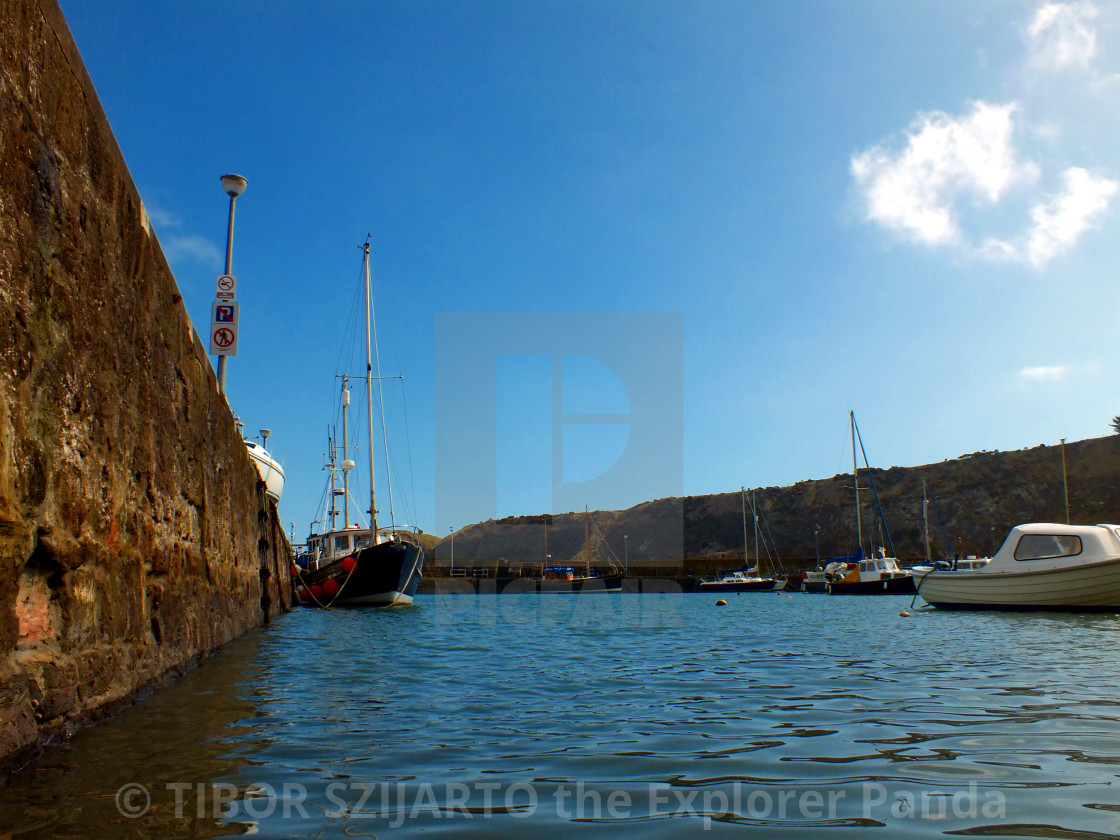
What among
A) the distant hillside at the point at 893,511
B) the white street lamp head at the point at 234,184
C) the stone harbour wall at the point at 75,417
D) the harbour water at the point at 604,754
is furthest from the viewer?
the distant hillside at the point at 893,511

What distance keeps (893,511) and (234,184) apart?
7321 centimetres

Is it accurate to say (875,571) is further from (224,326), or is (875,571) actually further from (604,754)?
(604,754)

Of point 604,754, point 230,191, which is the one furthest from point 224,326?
point 604,754

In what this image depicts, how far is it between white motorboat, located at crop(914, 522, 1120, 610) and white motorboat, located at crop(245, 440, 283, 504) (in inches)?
823

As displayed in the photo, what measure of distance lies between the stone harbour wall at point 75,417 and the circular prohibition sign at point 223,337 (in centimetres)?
512

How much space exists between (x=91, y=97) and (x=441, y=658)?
7491 millimetres

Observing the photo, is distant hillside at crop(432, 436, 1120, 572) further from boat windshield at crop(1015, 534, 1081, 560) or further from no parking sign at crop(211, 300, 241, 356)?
no parking sign at crop(211, 300, 241, 356)

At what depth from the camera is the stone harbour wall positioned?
3.71 meters

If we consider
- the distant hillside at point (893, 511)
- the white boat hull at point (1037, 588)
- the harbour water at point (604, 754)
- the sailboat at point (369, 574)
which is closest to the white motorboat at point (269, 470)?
the sailboat at point (369, 574)

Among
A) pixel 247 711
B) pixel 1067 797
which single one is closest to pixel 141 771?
pixel 247 711

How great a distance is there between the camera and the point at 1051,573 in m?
16.2

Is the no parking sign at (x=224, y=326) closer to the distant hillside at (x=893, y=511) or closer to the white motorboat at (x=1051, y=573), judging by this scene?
the white motorboat at (x=1051, y=573)

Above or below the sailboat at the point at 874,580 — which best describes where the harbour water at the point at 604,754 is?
above

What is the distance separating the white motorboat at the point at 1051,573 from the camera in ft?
51.1
